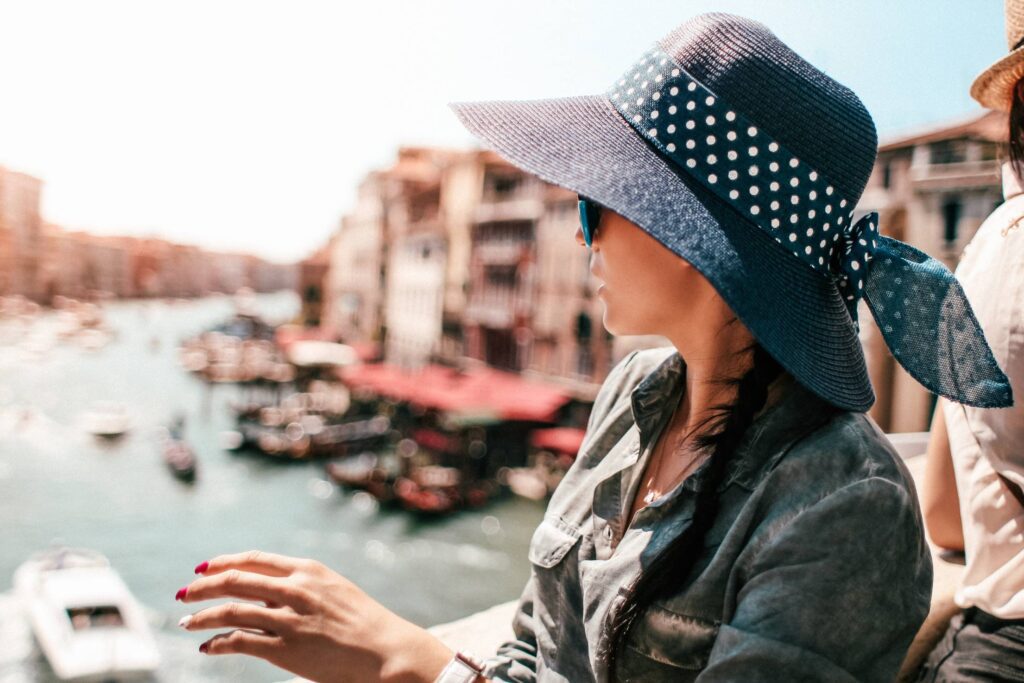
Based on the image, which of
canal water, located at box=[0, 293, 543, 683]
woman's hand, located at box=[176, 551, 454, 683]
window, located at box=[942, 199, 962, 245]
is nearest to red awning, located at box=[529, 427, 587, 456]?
canal water, located at box=[0, 293, 543, 683]

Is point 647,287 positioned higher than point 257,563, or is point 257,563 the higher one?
point 647,287

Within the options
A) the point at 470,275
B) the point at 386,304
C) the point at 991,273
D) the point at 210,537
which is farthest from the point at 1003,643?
the point at 386,304

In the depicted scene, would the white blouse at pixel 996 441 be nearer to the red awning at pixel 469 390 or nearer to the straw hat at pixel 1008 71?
the straw hat at pixel 1008 71

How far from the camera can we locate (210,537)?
37.1ft

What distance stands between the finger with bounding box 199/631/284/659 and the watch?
11 centimetres

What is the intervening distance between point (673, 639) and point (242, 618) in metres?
0.25

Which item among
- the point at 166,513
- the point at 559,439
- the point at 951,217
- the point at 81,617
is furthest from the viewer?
the point at 166,513

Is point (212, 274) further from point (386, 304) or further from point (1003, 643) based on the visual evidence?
point (1003, 643)

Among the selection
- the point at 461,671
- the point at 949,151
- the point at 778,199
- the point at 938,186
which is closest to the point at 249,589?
the point at 461,671

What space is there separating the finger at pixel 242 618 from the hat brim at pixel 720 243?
0.30 m

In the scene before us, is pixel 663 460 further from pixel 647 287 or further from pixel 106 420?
pixel 106 420

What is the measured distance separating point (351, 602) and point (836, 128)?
1.33ft

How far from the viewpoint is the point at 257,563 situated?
0.43m

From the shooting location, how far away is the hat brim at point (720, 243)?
0.39 meters
